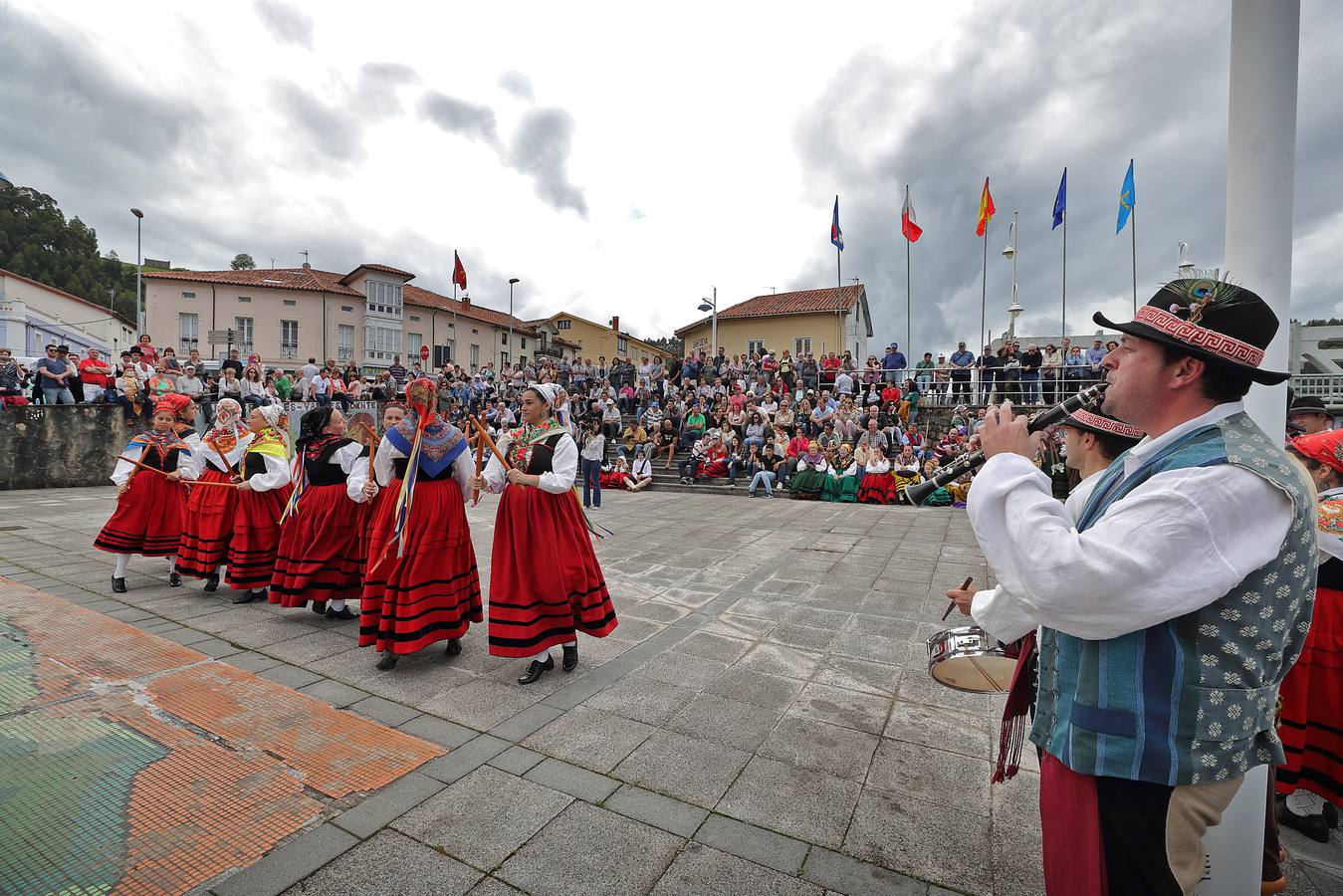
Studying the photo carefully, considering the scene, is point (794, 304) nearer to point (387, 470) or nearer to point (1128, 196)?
point (1128, 196)

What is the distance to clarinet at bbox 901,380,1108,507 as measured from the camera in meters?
1.70

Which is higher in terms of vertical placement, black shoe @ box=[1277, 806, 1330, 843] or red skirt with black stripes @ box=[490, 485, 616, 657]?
red skirt with black stripes @ box=[490, 485, 616, 657]

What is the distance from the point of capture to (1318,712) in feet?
9.29

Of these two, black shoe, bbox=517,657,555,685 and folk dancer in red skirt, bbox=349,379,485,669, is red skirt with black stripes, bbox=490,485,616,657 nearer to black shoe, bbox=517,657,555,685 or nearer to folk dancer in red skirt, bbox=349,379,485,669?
black shoe, bbox=517,657,555,685

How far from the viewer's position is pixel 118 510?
6309 millimetres

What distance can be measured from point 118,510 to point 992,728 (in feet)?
26.5

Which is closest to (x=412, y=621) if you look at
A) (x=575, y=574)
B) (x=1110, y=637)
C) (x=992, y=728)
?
(x=575, y=574)

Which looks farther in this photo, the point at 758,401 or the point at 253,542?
the point at 758,401

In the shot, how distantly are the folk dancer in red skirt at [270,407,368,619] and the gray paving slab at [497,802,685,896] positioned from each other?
3.68 m

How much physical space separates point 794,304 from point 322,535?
34.3 meters

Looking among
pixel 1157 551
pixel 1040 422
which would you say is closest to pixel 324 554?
pixel 1040 422

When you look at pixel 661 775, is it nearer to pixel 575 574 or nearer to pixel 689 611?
pixel 575 574

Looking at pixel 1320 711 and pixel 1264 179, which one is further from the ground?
pixel 1264 179

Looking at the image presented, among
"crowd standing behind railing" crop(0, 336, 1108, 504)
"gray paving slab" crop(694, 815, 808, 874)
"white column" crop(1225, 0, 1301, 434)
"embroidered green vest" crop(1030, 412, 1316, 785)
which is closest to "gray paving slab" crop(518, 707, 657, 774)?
"gray paving slab" crop(694, 815, 808, 874)
